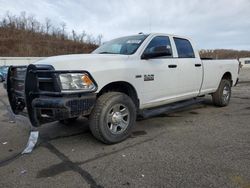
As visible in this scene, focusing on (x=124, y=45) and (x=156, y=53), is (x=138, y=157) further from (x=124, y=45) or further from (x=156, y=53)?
(x=124, y=45)

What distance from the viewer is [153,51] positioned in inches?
204

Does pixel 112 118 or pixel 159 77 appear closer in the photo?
pixel 112 118

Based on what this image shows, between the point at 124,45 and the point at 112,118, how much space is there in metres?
1.69

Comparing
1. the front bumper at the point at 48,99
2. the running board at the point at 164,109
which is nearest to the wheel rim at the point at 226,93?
the running board at the point at 164,109

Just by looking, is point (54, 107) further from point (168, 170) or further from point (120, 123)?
point (168, 170)

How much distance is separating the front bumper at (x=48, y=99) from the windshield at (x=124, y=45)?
1503mm

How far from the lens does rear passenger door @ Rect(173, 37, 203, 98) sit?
614 centimetres

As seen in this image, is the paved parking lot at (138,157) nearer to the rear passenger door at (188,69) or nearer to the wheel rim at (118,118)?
the wheel rim at (118,118)

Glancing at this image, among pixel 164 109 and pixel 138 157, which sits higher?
pixel 164 109

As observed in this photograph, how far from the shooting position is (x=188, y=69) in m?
6.29

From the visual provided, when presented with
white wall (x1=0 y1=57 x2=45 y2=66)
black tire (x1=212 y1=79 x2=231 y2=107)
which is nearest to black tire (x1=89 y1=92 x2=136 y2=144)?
black tire (x1=212 y1=79 x2=231 y2=107)

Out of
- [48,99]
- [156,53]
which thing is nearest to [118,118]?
[48,99]

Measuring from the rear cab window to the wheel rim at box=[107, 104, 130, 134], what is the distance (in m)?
2.14

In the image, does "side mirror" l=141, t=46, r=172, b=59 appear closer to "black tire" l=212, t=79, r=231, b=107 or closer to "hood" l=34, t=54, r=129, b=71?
"hood" l=34, t=54, r=129, b=71
